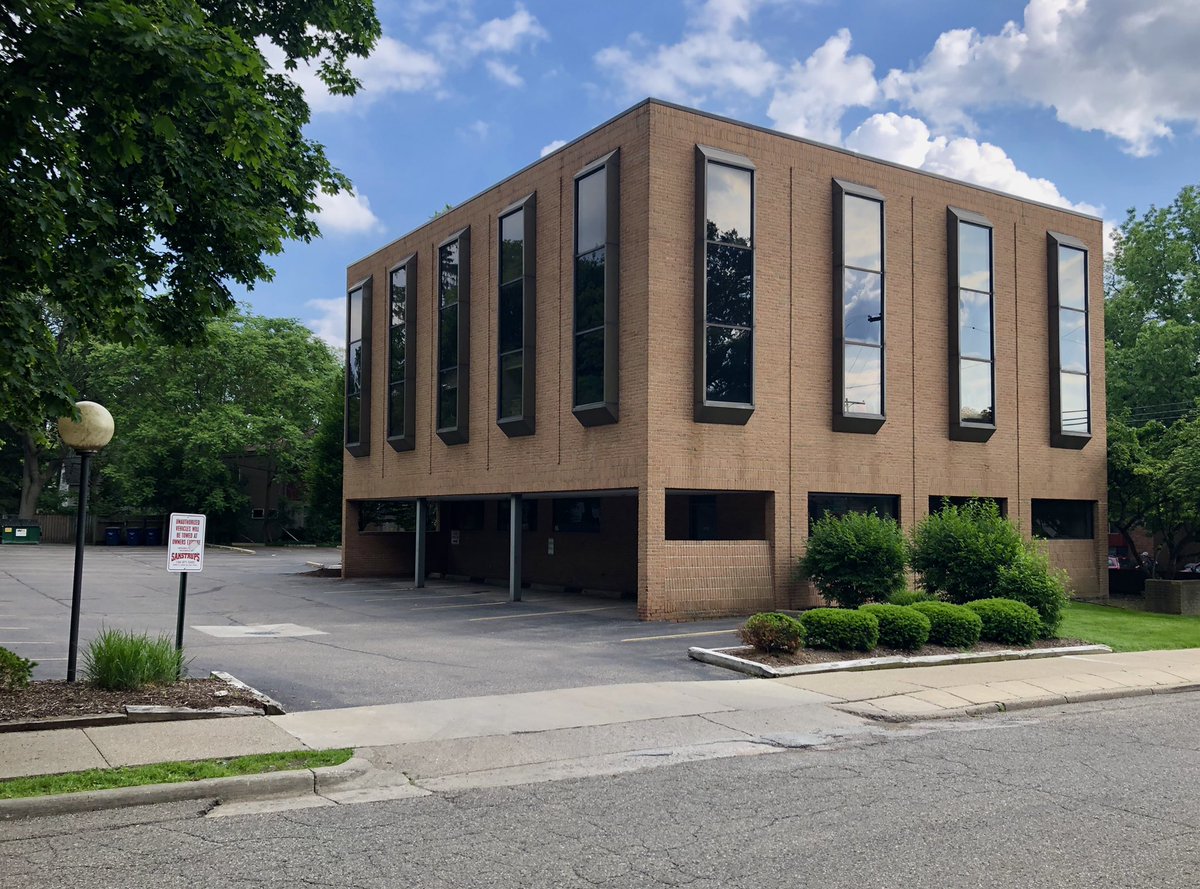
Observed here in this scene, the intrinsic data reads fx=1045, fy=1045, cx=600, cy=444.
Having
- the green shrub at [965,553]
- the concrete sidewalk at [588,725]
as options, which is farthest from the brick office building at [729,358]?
the concrete sidewalk at [588,725]

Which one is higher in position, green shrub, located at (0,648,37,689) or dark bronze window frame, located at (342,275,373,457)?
dark bronze window frame, located at (342,275,373,457)

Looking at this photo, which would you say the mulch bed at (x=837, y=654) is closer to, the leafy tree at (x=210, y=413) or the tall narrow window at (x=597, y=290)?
the tall narrow window at (x=597, y=290)

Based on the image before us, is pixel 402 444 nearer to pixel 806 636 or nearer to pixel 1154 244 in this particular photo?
pixel 806 636

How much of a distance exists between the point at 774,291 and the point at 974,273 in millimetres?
6664

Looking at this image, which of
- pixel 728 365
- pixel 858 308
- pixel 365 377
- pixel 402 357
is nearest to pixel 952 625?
pixel 728 365

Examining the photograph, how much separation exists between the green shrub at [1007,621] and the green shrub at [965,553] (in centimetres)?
155

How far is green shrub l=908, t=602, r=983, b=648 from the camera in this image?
16.7 m

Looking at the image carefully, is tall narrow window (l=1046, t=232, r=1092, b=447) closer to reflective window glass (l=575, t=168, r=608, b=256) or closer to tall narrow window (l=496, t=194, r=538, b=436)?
reflective window glass (l=575, t=168, r=608, b=256)

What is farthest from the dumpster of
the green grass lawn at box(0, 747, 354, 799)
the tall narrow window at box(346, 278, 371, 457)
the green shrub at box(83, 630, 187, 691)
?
the green grass lawn at box(0, 747, 354, 799)

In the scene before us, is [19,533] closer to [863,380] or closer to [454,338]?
[454,338]

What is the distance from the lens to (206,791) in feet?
26.1

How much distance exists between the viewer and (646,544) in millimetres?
20656

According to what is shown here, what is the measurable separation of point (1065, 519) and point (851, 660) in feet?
53.2

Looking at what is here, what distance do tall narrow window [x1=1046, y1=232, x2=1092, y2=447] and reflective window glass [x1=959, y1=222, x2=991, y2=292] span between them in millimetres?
2669
